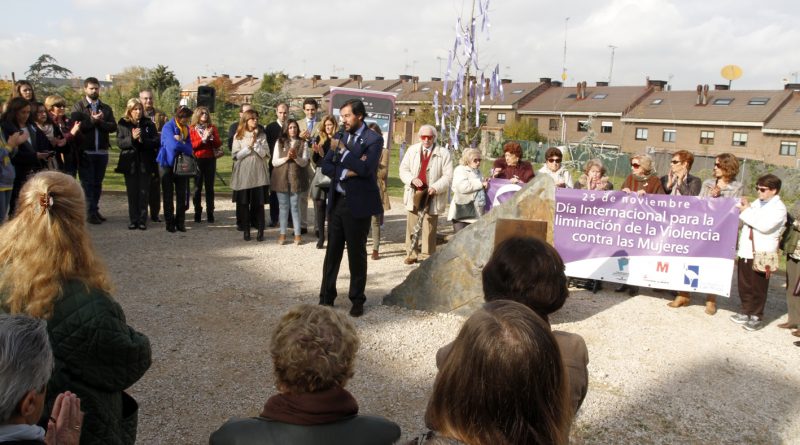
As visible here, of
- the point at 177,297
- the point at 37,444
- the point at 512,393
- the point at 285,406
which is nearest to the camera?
the point at 512,393

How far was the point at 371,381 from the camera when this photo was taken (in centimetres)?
477

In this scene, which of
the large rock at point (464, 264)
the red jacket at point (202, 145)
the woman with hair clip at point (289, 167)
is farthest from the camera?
the red jacket at point (202, 145)

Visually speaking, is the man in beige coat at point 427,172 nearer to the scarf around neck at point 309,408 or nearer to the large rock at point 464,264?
the large rock at point 464,264

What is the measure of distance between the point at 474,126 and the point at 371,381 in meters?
7.83

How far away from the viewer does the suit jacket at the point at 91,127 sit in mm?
9477

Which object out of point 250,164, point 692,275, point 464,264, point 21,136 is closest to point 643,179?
point 692,275

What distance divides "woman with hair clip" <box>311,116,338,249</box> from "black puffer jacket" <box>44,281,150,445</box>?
6.04 m

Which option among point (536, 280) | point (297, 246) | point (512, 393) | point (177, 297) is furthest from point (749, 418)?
point (297, 246)

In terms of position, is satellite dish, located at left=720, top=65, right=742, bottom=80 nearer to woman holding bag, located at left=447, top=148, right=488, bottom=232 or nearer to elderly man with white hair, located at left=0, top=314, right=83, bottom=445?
woman holding bag, located at left=447, top=148, right=488, bottom=232

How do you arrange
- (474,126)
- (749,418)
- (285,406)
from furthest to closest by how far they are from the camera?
(474,126), (749,418), (285,406)

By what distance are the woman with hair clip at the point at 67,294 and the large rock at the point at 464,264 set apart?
167 inches

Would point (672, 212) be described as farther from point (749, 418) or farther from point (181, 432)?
point (181, 432)

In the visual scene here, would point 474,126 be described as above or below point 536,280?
above

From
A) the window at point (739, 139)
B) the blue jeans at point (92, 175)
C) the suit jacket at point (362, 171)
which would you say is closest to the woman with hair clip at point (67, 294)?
the suit jacket at point (362, 171)
